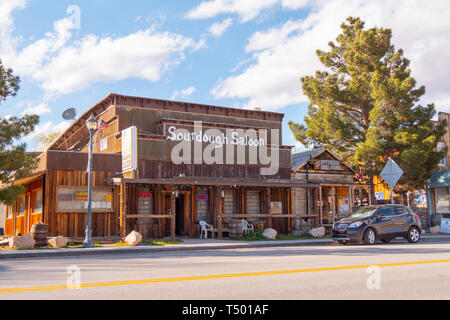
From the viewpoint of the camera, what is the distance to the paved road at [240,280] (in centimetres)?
686

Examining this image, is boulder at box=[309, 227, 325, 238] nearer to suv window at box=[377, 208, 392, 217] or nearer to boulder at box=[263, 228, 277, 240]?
boulder at box=[263, 228, 277, 240]

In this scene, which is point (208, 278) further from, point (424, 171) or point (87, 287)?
point (424, 171)

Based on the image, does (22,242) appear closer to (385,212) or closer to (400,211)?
(385,212)

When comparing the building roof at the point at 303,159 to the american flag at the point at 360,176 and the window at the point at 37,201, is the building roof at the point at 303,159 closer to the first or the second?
the american flag at the point at 360,176

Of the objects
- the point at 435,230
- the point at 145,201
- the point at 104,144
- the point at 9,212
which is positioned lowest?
the point at 435,230

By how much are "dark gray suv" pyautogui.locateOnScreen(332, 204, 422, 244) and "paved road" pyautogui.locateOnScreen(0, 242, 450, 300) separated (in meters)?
6.56

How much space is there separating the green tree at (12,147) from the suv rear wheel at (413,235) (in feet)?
52.2

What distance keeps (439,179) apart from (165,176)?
18.7 metres

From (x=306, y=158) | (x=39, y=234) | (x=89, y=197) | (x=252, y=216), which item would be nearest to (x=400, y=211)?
(x=252, y=216)

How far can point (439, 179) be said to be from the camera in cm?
3014

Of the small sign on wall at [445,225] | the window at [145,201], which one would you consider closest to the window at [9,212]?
the window at [145,201]

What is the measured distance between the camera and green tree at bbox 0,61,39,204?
58.7ft

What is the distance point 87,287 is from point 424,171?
81.8 feet
